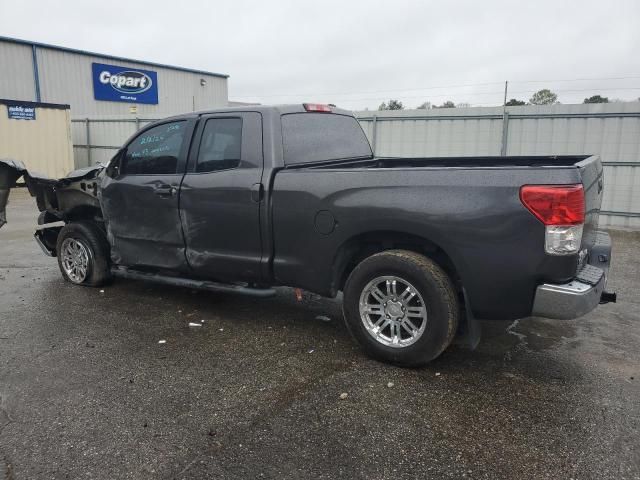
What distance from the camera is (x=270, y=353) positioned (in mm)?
4008

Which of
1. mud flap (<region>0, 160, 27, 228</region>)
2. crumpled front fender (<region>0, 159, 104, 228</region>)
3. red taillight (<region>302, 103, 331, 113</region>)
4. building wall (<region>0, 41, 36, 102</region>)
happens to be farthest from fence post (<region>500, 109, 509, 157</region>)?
building wall (<region>0, 41, 36, 102</region>)

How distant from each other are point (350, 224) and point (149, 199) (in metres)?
2.21

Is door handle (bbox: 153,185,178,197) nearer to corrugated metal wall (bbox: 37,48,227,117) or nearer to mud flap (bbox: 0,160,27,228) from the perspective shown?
mud flap (bbox: 0,160,27,228)

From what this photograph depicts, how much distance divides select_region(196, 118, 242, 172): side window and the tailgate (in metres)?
2.64

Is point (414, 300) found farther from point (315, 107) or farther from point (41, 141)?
point (41, 141)

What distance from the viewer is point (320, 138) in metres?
4.72

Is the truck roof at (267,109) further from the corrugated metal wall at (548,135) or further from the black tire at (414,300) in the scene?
the corrugated metal wall at (548,135)

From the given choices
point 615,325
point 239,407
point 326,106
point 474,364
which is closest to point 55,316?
point 239,407

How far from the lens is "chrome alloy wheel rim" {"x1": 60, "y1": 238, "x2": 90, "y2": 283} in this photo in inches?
227

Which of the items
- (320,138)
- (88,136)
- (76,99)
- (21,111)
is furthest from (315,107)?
(76,99)

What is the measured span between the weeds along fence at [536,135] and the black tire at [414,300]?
7.59 m

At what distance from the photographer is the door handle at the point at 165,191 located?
4.72 m

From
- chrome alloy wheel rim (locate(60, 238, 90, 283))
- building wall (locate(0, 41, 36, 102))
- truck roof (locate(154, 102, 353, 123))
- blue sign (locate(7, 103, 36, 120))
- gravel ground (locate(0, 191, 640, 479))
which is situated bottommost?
gravel ground (locate(0, 191, 640, 479))

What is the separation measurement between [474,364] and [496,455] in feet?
3.83
